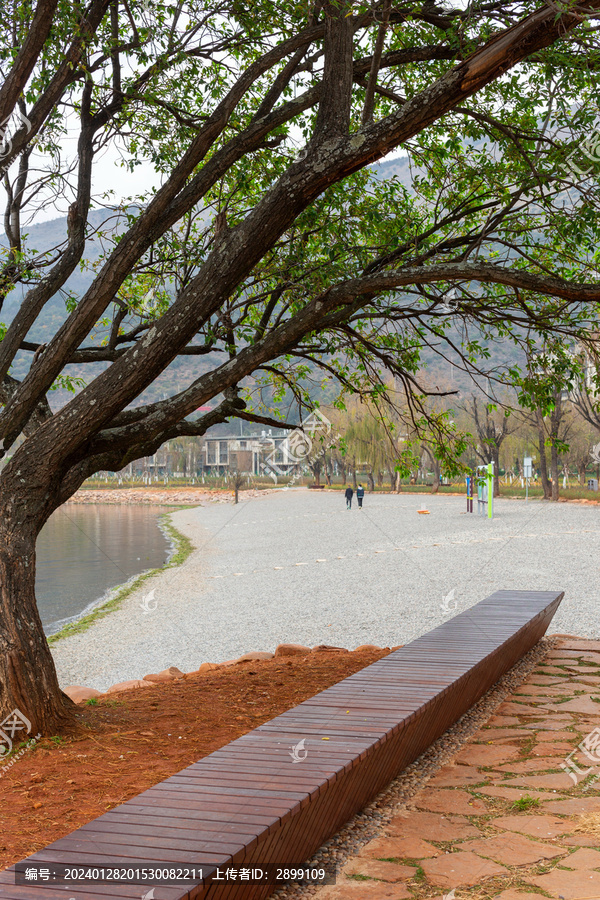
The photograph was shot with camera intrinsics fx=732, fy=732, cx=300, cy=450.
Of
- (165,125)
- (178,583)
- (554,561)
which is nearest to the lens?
(165,125)

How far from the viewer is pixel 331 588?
48.5 feet

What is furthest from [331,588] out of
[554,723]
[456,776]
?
[456,776]

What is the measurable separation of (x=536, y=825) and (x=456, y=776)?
75 cm

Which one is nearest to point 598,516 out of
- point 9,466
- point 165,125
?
point 165,125

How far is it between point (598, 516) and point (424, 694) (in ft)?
85.7

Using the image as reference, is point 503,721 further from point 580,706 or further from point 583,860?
point 583,860

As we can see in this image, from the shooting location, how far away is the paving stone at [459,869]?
2711 millimetres

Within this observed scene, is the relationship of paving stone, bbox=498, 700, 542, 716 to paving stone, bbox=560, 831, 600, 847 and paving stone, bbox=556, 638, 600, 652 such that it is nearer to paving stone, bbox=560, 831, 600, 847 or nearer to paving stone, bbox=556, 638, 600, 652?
A: paving stone, bbox=560, 831, 600, 847

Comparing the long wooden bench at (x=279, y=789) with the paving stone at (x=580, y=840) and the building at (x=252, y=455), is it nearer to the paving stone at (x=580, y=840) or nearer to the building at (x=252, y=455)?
the paving stone at (x=580, y=840)

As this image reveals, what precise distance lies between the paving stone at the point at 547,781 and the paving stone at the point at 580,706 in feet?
4.35

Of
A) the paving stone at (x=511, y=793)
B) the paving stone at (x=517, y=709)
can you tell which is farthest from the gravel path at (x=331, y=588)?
the paving stone at (x=511, y=793)

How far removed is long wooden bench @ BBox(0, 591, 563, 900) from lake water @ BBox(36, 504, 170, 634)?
1017 cm

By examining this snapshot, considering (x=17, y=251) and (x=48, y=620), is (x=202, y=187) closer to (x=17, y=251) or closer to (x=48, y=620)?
(x=17, y=251)

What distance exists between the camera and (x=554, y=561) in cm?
1597
